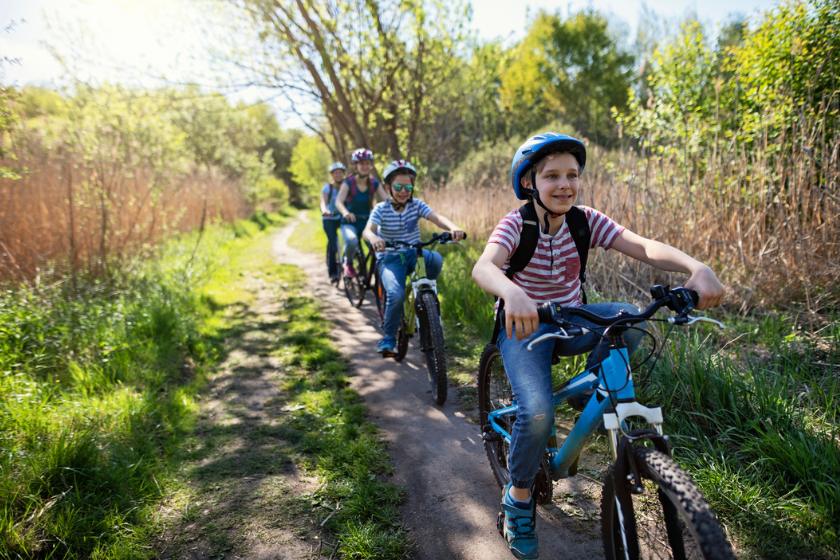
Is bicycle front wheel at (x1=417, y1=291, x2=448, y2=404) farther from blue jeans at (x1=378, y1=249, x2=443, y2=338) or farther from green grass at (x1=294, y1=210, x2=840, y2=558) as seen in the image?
blue jeans at (x1=378, y1=249, x2=443, y2=338)

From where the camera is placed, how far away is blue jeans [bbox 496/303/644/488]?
6.75 ft

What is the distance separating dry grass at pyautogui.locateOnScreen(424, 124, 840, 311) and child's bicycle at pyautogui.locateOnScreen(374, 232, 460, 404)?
190 cm

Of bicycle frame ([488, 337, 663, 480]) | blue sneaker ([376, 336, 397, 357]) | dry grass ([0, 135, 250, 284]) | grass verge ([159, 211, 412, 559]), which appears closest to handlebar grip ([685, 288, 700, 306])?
bicycle frame ([488, 337, 663, 480])

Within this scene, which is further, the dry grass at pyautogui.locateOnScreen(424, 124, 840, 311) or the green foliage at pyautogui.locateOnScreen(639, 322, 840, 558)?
the dry grass at pyautogui.locateOnScreen(424, 124, 840, 311)

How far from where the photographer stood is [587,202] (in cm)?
516

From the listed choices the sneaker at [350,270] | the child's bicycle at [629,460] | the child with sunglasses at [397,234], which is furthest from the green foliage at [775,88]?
the sneaker at [350,270]

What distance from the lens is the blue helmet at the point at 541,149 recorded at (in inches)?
86.0

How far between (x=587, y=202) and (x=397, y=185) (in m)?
2.15

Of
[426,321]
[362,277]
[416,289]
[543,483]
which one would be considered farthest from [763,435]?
[362,277]

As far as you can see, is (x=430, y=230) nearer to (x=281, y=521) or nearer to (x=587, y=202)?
(x=587, y=202)

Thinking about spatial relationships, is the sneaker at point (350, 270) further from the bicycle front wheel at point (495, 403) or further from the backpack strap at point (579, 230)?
the backpack strap at point (579, 230)

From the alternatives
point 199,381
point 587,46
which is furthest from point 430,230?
point 587,46

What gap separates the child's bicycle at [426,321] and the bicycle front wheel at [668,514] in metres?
2.24

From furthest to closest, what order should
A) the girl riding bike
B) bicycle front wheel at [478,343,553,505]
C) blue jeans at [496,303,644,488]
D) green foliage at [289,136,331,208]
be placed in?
green foliage at [289,136,331,208]
the girl riding bike
bicycle front wheel at [478,343,553,505]
blue jeans at [496,303,644,488]
